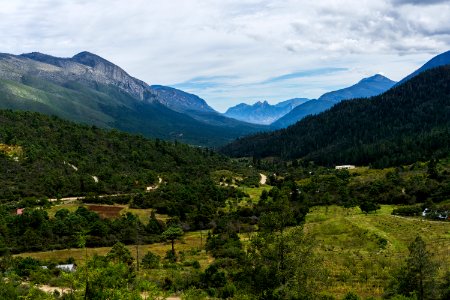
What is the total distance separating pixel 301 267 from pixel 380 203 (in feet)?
301

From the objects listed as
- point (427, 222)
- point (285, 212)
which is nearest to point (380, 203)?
point (427, 222)

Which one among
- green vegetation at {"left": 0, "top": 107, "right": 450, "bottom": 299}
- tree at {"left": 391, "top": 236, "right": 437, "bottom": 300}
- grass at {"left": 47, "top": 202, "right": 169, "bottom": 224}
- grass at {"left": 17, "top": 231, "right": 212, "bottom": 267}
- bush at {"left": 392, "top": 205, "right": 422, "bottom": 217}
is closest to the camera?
tree at {"left": 391, "top": 236, "right": 437, "bottom": 300}

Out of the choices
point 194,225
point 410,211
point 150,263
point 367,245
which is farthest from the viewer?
point 194,225

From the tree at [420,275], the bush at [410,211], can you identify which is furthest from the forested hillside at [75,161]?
the tree at [420,275]

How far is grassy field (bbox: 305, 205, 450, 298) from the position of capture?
182ft

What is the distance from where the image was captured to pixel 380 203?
402ft

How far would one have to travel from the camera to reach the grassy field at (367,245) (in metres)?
55.5

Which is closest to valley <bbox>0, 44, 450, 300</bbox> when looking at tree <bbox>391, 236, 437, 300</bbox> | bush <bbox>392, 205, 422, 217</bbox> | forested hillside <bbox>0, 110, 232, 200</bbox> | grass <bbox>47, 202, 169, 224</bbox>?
tree <bbox>391, 236, 437, 300</bbox>

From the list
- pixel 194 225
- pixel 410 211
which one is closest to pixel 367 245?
pixel 410 211

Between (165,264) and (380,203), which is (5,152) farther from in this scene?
(380,203)

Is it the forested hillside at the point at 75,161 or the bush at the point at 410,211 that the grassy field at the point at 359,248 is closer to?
the bush at the point at 410,211

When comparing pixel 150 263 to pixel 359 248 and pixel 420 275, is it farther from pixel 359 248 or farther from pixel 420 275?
pixel 420 275

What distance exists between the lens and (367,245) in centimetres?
7650

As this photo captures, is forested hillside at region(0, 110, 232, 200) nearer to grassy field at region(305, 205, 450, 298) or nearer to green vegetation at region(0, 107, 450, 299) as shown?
green vegetation at region(0, 107, 450, 299)
